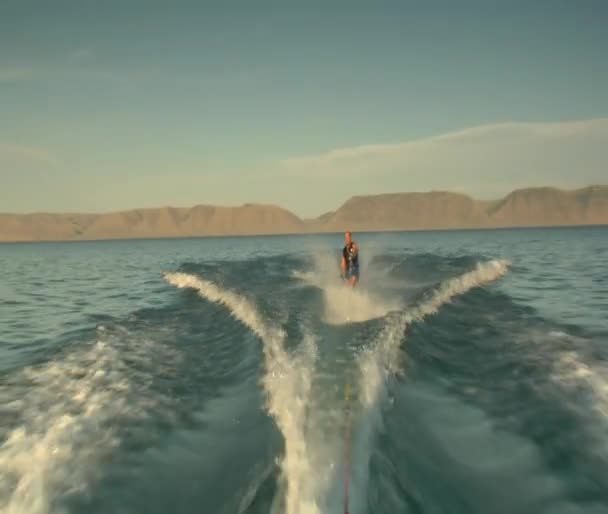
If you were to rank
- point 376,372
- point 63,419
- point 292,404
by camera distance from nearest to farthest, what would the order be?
point 292,404, point 63,419, point 376,372

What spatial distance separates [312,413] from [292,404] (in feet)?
1.64

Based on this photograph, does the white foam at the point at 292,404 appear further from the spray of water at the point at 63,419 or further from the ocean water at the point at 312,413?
the spray of water at the point at 63,419

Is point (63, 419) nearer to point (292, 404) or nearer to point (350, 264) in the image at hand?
point (292, 404)

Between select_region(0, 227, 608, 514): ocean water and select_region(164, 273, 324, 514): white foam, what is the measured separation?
0.02 meters

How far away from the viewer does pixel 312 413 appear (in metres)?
5.95

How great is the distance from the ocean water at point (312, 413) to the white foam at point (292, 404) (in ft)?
0.08

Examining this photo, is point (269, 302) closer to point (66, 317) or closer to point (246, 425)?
point (66, 317)

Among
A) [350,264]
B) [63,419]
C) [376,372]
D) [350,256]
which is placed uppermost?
[350,256]

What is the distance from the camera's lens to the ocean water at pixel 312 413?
15.7ft

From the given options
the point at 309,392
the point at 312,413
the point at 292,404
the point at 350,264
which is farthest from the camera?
the point at 350,264

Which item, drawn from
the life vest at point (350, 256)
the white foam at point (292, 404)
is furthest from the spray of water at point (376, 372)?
the life vest at point (350, 256)

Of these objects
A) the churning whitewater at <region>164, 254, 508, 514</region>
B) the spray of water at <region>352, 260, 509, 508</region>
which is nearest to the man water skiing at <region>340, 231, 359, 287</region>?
the churning whitewater at <region>164, 254, 508, 514</region>

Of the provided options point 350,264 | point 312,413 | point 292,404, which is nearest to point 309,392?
point 292,404

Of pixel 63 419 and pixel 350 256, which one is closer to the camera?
pixel 63 419
